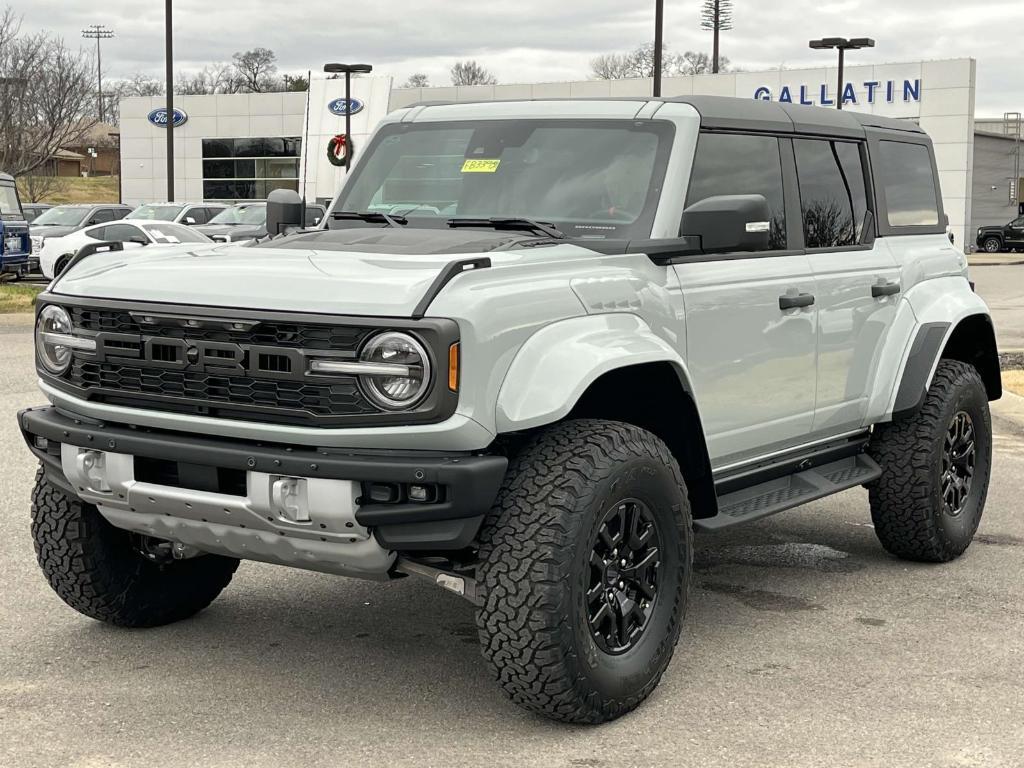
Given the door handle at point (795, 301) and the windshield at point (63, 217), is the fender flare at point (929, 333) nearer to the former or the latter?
the door handle at point (795, 301)

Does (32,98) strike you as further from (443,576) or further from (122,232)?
(443,576)

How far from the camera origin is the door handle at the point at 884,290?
6148 millimetres

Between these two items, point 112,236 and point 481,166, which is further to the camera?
point 112,236

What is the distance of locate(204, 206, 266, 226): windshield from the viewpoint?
31.3 m

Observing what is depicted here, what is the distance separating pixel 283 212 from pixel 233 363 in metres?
1.95

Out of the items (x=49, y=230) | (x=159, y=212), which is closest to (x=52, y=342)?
(x=49, y=230)

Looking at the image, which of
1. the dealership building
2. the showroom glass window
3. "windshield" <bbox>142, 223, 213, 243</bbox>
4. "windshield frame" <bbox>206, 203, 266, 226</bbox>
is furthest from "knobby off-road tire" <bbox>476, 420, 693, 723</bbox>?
the showroom glass window

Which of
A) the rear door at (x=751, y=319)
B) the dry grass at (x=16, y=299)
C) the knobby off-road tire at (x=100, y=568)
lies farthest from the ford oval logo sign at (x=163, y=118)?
the knobby off-road tire at (x=100, y=568)

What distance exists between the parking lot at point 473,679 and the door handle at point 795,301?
1277 mm

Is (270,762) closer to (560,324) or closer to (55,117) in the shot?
(560,324)

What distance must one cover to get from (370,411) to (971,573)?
3.63 m

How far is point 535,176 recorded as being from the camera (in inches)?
214

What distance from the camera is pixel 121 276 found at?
14.9 ft

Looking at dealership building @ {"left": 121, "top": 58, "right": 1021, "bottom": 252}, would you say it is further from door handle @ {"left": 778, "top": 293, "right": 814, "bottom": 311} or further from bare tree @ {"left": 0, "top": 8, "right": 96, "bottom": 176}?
door handle @ {"left": 778, "top": 293, "right": 814, "bottom": 311}
